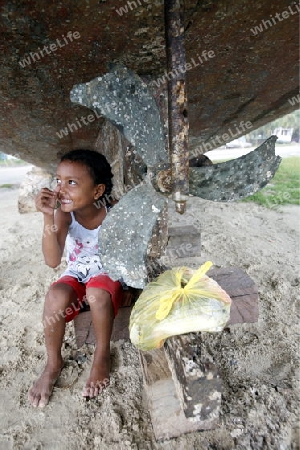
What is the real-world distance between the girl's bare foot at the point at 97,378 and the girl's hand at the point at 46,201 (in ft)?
3.02

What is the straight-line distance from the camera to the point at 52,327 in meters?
1.92

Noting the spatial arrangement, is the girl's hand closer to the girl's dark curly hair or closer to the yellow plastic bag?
the girl's dark curly hair

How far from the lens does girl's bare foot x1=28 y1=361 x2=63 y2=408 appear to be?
1.84 m

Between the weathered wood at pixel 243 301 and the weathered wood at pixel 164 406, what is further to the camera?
the weathered wood at pixel 243 301

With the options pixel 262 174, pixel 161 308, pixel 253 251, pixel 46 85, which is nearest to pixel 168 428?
pixel 161 308

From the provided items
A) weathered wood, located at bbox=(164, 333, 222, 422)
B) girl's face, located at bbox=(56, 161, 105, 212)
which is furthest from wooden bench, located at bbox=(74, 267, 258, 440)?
girl's face, located at bbox=(56, 161, 105, 212)

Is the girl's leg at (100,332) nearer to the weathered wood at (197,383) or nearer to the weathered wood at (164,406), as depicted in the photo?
the weathered wood at (164,406)

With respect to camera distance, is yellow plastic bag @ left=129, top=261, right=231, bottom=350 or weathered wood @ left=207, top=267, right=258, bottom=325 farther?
weathered wood @ left=207, top=267, right=258, bottom=325

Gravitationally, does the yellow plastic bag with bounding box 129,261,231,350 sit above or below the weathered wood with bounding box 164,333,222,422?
above

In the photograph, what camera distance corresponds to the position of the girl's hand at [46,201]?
1.84 m

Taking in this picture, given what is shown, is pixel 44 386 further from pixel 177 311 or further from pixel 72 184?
pixel 72 184

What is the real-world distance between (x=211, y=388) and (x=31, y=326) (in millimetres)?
1749

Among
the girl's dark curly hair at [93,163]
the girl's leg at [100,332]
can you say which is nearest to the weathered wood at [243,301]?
the girl's leg at [100,332]

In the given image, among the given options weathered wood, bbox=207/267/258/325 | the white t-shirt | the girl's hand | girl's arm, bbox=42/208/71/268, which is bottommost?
weathered wood, bbox=207/267/258/325
